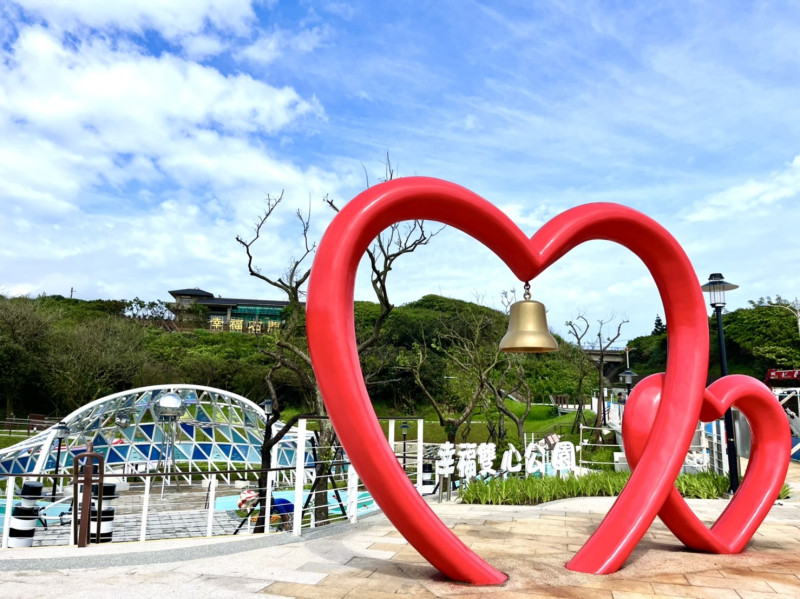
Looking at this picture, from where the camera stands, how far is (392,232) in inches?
536

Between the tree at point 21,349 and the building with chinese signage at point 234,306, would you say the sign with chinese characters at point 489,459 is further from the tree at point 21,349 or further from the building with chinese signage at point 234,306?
the building with chinese signage at point 234,306

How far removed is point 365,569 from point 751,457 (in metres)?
4.28

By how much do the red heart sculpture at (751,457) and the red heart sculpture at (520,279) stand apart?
211 mm

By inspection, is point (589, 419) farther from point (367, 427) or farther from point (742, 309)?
point (367, 427)

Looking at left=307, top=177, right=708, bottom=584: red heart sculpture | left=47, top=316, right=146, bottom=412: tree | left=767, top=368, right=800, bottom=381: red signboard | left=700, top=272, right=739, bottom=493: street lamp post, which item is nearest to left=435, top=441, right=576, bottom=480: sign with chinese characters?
left=700, top=272, right=739, bottom=493: street lamp post

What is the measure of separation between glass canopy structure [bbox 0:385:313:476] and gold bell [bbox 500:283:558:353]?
12.7 meters

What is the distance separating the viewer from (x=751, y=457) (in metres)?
6.21

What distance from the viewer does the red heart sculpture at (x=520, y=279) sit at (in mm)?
4309

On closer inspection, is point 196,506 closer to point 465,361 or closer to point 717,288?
point 717,288

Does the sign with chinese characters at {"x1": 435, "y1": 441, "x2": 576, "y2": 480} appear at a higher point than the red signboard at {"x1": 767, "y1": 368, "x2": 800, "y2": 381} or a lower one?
lower

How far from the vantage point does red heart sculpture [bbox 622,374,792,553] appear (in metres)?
5.55

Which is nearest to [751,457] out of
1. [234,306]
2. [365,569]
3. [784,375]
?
[365,569]

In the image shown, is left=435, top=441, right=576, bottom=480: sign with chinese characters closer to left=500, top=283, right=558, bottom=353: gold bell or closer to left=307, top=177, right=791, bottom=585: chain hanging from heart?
left=307, top=177, right=791, bottom=585: chain hanging from heart

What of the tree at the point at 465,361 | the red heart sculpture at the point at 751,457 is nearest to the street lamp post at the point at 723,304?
the red heart sculpture at the point at 751,457
